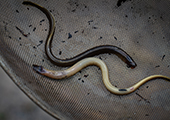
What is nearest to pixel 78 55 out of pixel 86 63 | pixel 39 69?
pixel 86 63

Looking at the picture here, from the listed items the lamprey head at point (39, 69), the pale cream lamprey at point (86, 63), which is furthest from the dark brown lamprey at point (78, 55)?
the lamprey head at point (39, 69)

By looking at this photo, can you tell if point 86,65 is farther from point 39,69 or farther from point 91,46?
point 39,69

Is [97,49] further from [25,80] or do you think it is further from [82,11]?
[25,80]

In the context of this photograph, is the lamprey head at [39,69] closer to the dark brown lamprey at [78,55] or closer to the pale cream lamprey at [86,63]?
the pale cream lamprey at [86,63]

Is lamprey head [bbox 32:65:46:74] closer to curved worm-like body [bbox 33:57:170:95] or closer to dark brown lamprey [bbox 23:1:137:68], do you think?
curved worm-like body [bbox 33:57:170:95]

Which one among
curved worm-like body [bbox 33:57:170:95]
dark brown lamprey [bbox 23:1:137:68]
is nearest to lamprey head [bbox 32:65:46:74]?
curved worm-like body [bbox 33:57:170:95]
